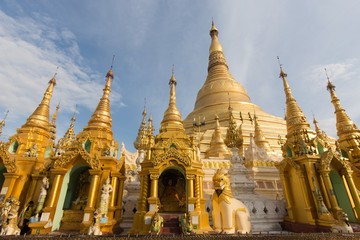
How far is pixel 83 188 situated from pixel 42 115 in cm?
621

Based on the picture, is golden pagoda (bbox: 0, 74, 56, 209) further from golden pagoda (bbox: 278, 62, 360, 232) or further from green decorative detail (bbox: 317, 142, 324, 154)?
green decorative detail (bbox: 317, 142, 324, 154)

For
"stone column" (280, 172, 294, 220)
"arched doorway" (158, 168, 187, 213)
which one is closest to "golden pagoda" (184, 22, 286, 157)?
"stone column" (280, 172, 294, 220)

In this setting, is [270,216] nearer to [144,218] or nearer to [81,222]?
[144,218]

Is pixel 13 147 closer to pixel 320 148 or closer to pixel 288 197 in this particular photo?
pixel 288 197

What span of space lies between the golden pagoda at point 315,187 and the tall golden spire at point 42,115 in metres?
14.4

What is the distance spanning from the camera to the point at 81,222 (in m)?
8.67

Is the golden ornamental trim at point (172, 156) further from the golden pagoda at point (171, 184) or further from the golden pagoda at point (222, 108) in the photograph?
the golden pagoda at point (222, 108)

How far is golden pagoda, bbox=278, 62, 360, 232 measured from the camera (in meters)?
8.56

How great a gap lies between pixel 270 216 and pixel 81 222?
8982mm

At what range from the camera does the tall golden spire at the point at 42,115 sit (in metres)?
12.4

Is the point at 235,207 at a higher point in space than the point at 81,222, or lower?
higher

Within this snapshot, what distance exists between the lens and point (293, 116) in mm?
12672

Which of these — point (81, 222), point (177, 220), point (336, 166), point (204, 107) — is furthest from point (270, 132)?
point (81, 222)

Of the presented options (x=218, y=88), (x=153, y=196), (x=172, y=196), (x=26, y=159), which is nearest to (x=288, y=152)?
(x=172, y=196)
